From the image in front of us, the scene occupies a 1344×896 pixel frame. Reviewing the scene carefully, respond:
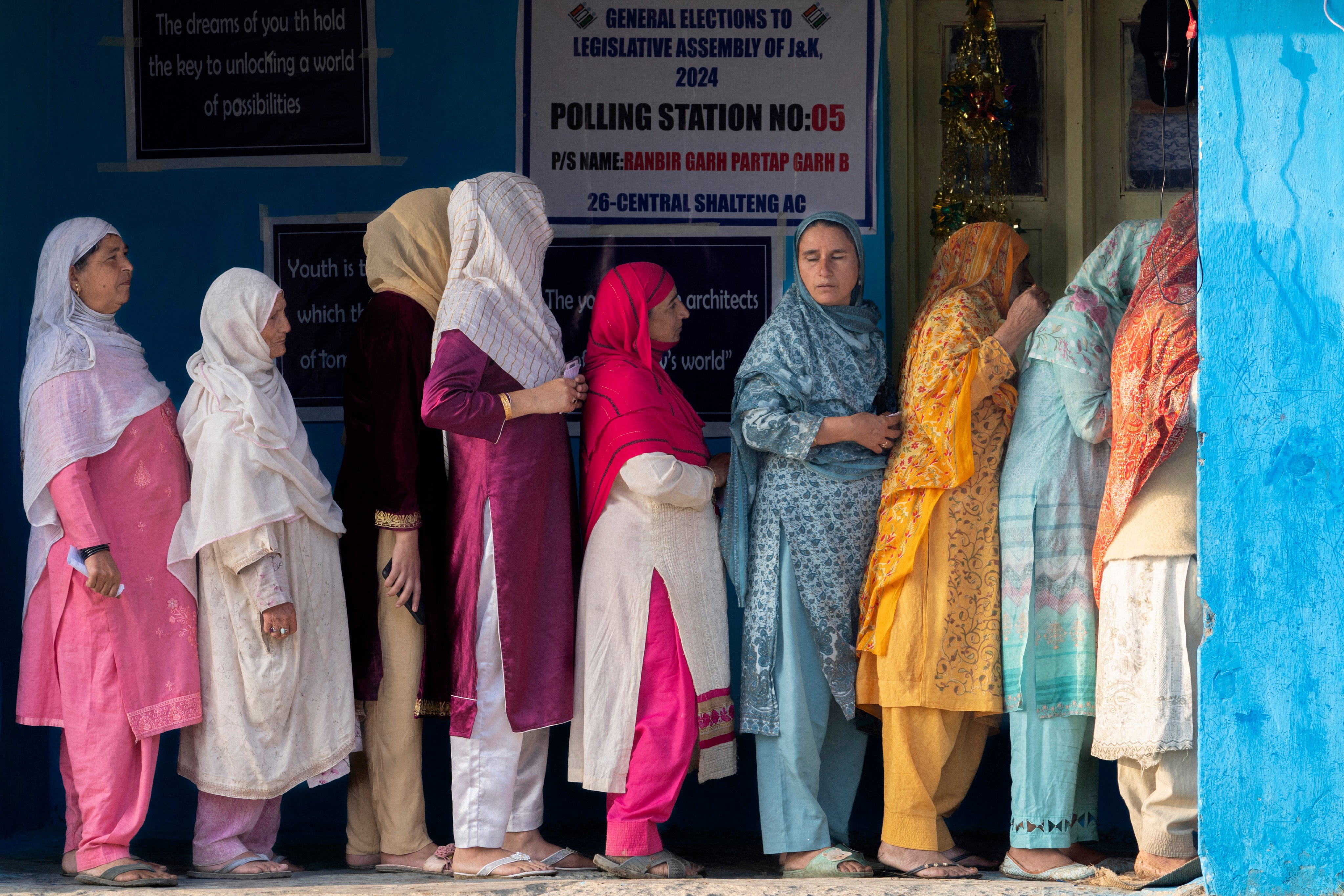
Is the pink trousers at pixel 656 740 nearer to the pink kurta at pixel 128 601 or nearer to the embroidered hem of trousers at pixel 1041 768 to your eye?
the embroidered hem of trousers at pixel 1041 768

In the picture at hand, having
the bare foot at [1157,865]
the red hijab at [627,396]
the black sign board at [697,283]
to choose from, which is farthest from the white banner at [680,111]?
the bare foot at [1157,865]

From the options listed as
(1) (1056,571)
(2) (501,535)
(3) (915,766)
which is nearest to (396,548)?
(2) (501,535)

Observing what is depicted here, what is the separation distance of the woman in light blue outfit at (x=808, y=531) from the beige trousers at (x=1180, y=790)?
733 millimetres

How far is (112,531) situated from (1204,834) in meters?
2.72

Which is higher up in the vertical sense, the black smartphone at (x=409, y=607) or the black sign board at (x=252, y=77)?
the black sign board at (x=252, y=77)

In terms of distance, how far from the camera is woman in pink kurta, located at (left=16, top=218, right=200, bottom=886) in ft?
11.2

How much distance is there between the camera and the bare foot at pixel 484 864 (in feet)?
11.6

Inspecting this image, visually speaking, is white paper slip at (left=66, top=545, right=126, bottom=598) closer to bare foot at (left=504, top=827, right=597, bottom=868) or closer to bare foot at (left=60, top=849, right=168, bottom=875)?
bare foot at (left=60, top=849, right=168, bottom=875)

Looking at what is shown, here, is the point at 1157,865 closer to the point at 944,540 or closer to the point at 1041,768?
the point at 1041,768

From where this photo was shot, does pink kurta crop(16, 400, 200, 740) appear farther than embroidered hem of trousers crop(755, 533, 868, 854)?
No

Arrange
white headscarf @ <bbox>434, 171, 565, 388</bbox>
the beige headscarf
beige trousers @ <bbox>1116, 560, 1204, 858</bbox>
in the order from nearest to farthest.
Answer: beige trousers @ <bbox>1116, 560, 1204, 858</bbox>, white headscarf @ <bbox>434, 171, 565, 388</bbox>, the beige headscarf

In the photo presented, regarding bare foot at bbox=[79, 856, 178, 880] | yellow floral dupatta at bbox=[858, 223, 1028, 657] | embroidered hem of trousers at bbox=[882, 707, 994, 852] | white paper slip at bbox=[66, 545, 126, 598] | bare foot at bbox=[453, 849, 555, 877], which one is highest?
yellow floral dupatta at bbox=[858, 223, 1028, 657]

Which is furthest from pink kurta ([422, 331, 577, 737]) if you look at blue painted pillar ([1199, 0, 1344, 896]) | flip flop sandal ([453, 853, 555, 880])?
blue painted pillar ([1199, 0, 1344, 896])

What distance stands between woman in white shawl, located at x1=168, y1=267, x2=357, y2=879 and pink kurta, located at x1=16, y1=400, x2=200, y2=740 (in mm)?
59
